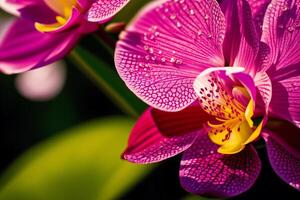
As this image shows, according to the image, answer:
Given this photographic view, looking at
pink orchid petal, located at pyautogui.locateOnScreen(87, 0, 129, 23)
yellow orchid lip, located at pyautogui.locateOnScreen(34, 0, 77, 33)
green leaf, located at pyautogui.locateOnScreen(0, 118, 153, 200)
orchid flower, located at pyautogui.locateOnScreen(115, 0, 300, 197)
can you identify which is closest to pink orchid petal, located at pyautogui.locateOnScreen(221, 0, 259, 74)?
orchid flower, located at pyautogui.locateOnScreen(115, 0, 300, 197)

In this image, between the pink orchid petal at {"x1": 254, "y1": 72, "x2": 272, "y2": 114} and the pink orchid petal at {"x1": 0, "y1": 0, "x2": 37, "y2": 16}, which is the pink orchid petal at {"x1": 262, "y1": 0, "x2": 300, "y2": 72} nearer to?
the pink orchid petal at {"x1": 254, "y1": 72, "x2": 272, "y2": 114}

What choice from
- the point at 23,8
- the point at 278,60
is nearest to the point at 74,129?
the point at 23,8

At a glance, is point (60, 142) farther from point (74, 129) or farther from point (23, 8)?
point (23, 8)

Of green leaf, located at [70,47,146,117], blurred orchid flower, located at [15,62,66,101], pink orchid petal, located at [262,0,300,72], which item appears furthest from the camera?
blurred orchid flower, located at [15,62,66,101]

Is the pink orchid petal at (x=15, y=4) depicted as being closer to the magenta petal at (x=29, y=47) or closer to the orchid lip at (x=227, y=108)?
the magenta petal at (x=29, y=47)

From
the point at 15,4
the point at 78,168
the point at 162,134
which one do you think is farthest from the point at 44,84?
the point at 162,134

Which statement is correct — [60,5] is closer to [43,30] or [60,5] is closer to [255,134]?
[43,30]
